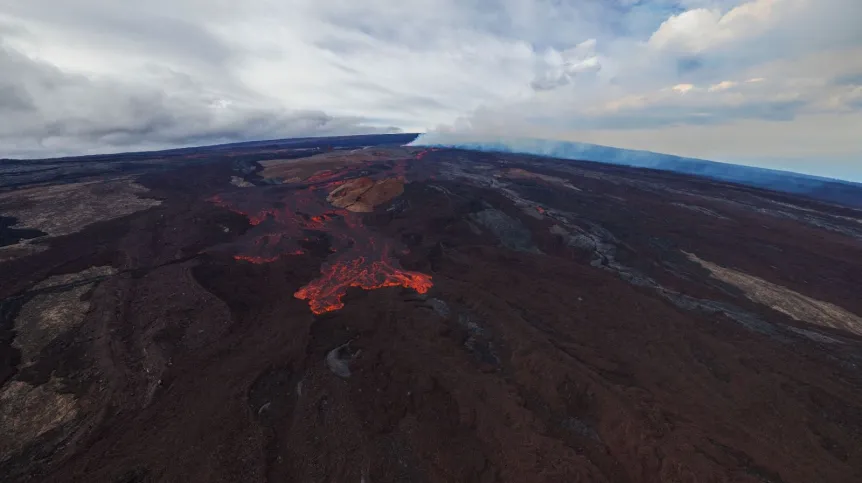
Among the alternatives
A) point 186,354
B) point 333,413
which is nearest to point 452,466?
point 333,413

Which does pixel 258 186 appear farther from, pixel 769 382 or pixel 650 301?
pixel 769 382

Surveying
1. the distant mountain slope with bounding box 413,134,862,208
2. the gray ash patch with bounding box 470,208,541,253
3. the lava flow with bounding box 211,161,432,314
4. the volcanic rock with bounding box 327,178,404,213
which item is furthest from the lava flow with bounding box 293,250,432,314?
the distant mountain slope with bounding box 413,134,862,208

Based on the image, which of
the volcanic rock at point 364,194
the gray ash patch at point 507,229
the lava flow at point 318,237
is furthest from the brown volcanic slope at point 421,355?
the volcanic rock at point 364,194

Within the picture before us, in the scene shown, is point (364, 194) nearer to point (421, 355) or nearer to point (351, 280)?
point (351, 280)

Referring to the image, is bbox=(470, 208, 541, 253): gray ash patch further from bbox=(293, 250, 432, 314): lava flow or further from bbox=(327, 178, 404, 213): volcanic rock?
bbox=(327, 178, 404, 213): volcanic rock

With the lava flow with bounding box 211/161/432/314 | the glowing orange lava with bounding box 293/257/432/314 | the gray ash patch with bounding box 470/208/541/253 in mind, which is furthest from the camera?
the gray ash patch with bounding box 470/208/541/253

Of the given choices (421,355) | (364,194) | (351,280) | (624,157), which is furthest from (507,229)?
(624,157)

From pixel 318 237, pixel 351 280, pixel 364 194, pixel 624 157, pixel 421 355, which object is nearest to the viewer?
pixel 421 355
